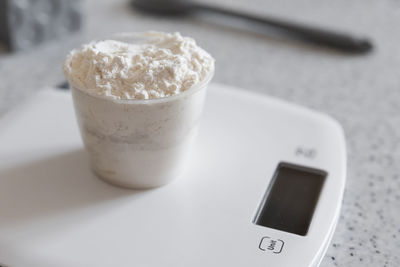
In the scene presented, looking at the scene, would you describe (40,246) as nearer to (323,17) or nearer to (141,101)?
(141,101)

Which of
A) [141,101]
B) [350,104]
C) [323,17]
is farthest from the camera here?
[323,17]

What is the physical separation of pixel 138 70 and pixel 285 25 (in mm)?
547

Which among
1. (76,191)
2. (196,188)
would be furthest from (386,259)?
(76,191)

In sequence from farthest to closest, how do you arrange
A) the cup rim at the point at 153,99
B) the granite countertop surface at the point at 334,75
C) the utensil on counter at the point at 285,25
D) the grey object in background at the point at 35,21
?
1. the utensil on counter at the point at 285,25
2. the grey object in background at the point at 35,21
3. the granite countertop surface at the point at 334,75
4. the cup rim at the point at 153,99

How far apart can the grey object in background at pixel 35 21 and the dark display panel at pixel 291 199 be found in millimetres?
480

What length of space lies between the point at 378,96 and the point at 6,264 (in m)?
0.62

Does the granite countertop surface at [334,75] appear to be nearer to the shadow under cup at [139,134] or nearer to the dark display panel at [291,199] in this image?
the dark display panel at [291,199]

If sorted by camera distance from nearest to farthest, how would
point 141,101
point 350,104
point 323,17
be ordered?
1. point 141,101
2. point 350,104
3. point 323,17

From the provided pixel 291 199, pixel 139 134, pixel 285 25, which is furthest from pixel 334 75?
pixel 139 134

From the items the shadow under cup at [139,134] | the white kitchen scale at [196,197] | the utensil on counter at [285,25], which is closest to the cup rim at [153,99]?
the shadow under cup at [139,134]

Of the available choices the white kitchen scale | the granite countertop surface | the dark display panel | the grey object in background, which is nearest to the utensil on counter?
the granite countertop surface

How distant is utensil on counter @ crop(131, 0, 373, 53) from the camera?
3.17 ft

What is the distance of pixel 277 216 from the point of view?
559 millimetres

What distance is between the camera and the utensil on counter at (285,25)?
3.17 ft
